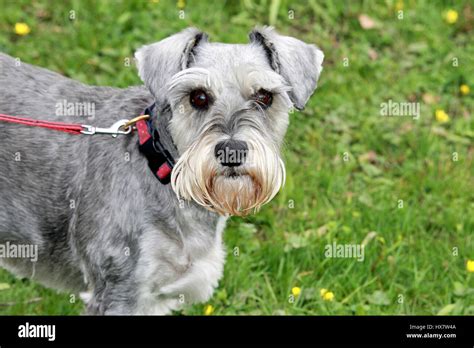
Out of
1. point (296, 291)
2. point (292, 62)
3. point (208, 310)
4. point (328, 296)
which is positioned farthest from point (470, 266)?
point (292, 62)

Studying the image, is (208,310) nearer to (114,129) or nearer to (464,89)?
(114,129)

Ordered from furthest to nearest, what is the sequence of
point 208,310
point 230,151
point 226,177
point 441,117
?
point 441,117, point 208,310, point 226,177, point 230,151

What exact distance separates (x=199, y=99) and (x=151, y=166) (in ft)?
2.20

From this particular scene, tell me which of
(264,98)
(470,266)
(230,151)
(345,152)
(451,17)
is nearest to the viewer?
(230,151)

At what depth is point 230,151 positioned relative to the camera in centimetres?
568

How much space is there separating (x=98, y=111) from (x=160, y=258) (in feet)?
4.10

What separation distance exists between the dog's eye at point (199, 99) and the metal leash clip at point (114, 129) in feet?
2.04

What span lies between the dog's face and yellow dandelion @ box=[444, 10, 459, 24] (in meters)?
5.06

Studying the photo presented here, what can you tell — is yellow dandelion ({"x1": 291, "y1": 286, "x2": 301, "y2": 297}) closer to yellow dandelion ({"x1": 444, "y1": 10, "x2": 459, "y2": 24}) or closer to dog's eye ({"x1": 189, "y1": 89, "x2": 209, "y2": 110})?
dog's eye ({"x1": 189, "y1": 89, "x2": 209, "y2": 110})

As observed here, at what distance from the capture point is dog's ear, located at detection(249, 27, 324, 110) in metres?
6.26

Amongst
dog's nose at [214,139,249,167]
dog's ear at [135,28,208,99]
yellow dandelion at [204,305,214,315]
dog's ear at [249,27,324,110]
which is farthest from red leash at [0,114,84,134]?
yellow dandelion at [204,305,214,315]

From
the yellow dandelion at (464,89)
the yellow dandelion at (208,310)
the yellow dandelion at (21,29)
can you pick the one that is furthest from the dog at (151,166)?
the yellow dandelion at (464,89)
